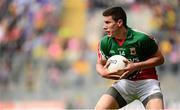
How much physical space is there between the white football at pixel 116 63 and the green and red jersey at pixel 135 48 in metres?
0.11

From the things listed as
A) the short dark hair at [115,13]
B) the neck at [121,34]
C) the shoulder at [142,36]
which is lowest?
the shoulder at [142,36]

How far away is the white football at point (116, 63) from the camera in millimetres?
6609

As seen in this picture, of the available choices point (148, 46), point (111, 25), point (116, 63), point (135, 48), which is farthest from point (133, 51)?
point (111, 25)

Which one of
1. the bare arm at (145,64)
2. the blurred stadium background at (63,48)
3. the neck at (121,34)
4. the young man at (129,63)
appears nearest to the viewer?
the bare arm at (145,64)

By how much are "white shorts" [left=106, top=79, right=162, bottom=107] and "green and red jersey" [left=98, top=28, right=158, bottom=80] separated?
7cm

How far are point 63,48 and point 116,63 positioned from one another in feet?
25.1

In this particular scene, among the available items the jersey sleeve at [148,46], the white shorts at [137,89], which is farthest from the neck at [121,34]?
the white shorts at [137,89]

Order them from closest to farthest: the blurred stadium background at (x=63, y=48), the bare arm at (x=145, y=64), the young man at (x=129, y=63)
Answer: the bare arm at (x=145, y=64)
the young man at (x=129, y=63)
the blurred stadium background at (x=63, y=48)

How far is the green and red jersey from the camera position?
22.3 feet

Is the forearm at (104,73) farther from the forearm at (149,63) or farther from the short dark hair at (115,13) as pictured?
the short dark hair at (115,13)

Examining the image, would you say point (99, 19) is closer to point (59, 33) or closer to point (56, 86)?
point (59, 33)

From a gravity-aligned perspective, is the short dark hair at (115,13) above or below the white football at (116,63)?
above

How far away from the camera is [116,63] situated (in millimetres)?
6641

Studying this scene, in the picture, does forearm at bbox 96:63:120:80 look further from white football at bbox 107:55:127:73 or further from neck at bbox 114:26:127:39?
neck at bbox 114:26:127:39
